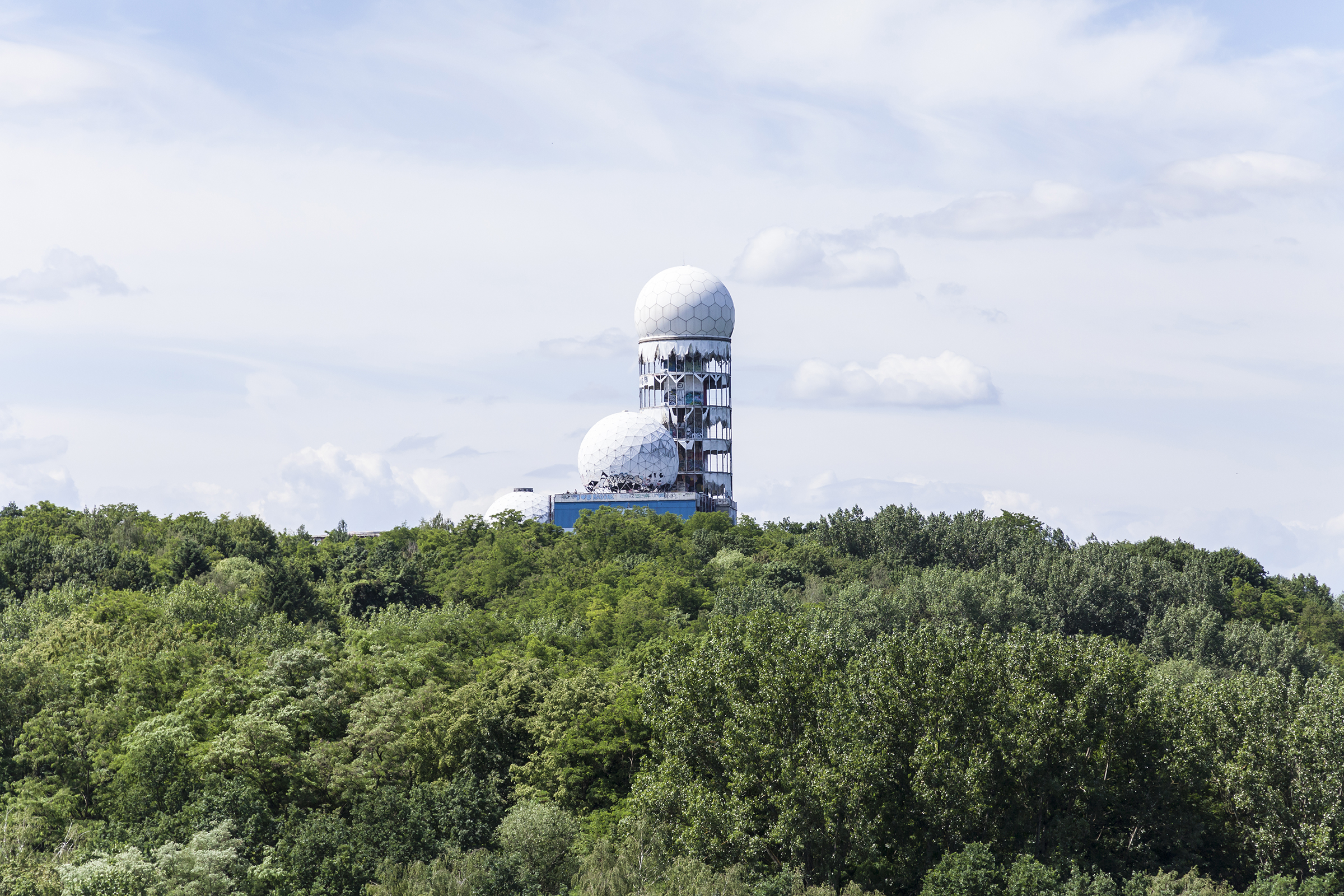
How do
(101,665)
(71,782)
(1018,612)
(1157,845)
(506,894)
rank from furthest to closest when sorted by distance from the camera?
(1018,612)
(101,665)
(71,782)
(1157,845)
(506,894)

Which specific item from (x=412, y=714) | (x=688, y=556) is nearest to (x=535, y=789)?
(x=412, y=714)

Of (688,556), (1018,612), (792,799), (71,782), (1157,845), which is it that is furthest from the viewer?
(688,556)

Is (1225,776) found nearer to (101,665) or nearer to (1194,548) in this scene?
(101,665)

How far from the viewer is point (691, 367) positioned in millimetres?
96062

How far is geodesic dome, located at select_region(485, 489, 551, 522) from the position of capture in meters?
96.2

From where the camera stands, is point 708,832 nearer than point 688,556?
Yes

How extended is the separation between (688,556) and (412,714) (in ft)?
111

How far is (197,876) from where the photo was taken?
1359 inches

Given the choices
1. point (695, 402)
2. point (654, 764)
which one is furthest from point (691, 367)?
point (654, 764)

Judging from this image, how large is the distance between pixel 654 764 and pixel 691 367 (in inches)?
2260

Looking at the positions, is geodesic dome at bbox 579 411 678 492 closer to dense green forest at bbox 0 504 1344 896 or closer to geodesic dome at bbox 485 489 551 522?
geodesic dome at bbox 485 489 551 522

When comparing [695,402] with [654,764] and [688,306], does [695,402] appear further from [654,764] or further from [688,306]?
[654,764]

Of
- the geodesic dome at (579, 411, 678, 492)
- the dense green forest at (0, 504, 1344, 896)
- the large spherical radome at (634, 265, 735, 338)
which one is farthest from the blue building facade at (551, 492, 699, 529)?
the dense green forest at (0, 504, 1344, 896)

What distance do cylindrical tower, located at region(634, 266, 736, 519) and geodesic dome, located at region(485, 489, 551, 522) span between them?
8.82 meters
